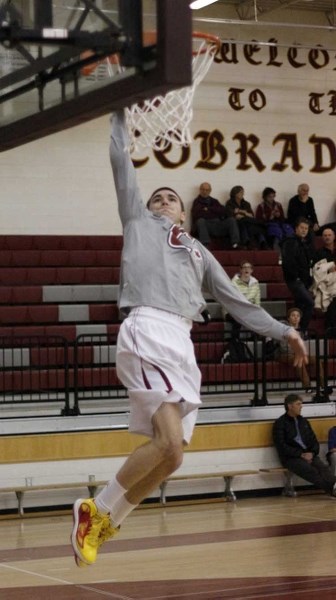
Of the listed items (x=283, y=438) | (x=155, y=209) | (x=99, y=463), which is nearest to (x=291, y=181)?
(x=283, y=438)

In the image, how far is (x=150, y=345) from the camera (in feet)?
20.5

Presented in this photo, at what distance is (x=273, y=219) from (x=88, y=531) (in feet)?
45.4

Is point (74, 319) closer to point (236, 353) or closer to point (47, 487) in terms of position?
point (236, 353)

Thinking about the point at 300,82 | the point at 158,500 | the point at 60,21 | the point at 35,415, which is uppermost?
the point at 300,82

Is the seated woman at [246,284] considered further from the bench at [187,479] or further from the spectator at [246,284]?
the bench at [187,479]

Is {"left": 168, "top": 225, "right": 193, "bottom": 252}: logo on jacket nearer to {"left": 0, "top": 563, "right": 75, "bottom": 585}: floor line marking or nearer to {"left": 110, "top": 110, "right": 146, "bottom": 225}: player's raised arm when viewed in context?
{"left": 110, "top": 110, "right": 146, "bottom": 225}: player's raised arm

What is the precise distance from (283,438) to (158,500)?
1.69 m

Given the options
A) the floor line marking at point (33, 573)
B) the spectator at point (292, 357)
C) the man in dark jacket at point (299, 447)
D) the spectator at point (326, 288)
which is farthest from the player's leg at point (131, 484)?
the spectator at point (326, 288)

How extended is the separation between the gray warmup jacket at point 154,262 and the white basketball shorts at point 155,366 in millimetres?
81

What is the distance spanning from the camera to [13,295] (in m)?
16.1

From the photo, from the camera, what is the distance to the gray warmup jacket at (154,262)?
626 centimetres

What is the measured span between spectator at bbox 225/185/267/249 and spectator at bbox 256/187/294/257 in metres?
0.16

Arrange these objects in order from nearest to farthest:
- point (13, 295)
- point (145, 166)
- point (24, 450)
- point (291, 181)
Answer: point (24, 450)
point (13, 295)
point (145, 166)
point (291, 181)

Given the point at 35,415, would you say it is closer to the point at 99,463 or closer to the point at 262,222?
the point at 99,463
